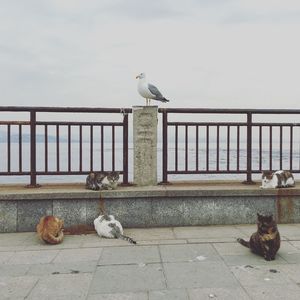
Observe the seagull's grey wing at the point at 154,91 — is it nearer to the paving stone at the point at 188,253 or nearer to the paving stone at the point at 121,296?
the paving stone at the point at 188,253

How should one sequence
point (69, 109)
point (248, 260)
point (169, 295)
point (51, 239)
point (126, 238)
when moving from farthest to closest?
point (69, 109)
point (126, 238)
point (51, 239)
point (248, 260)
point (169, 295)

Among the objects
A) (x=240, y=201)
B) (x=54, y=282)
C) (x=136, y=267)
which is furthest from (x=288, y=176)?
(x=54, y=282)

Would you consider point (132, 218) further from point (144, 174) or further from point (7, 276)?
point (7, 276)

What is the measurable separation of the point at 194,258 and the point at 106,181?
2456 millimetres

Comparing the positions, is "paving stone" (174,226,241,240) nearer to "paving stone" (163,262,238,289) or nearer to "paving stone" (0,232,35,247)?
"paving stone" (163,262,238,289)

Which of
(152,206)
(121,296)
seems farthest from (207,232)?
(121,296)

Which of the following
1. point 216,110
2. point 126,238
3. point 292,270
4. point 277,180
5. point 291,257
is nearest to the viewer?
point 292,270

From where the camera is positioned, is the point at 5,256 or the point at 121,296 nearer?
the point at 121,296

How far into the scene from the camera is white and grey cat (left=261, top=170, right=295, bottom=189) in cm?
700

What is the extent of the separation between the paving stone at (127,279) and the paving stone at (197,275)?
4.5 inches

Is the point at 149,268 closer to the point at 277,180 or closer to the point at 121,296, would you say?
the point at 121,296

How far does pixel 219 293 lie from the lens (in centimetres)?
373

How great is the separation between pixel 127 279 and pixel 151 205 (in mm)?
2657

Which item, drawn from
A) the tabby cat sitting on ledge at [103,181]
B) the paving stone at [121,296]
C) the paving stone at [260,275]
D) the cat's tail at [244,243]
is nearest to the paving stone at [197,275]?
the paving stone at [260,275]
